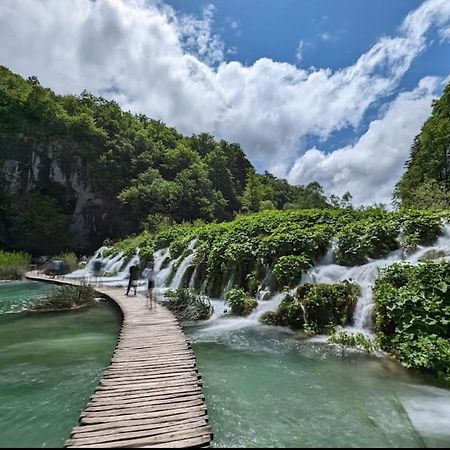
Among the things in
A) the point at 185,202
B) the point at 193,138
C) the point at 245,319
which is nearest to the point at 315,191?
the point at 185,202

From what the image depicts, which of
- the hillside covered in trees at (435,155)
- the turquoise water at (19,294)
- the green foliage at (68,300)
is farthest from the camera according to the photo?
the hillside covered in trees at (435,155)

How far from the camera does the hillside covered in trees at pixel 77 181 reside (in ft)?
122

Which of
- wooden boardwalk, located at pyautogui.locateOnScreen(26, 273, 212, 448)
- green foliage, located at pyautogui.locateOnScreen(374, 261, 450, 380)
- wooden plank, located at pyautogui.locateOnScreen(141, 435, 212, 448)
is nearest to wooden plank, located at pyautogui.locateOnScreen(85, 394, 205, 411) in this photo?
wooden boardwalk, located at pyautogui.locateOnScreen(26, 273, 212, 448)

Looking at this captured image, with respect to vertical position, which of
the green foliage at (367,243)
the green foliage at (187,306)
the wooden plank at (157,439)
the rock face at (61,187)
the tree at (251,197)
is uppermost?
the tree at (251,197)

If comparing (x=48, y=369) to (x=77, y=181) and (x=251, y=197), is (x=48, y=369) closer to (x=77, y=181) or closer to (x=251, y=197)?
(x=77, y=181)

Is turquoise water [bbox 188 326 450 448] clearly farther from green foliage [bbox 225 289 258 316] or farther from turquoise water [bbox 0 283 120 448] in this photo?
green foliage [bbox 225 289 258 316]

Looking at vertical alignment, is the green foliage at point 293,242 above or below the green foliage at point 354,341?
above

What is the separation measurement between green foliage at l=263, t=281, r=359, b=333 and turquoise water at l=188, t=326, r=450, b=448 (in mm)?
1429

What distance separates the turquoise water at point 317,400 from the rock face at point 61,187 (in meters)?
35.2

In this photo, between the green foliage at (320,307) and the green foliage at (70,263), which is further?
Answer: the green foliage at (70,263)

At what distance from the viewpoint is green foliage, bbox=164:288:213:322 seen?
1203 cm

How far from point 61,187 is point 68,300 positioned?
30006 millimetres

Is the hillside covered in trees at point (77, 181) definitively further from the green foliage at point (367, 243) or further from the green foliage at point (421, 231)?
the green foliage at point (421, 231)

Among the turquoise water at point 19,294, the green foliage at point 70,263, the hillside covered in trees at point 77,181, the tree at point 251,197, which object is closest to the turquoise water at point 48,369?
the turquoise water at point 19,294
